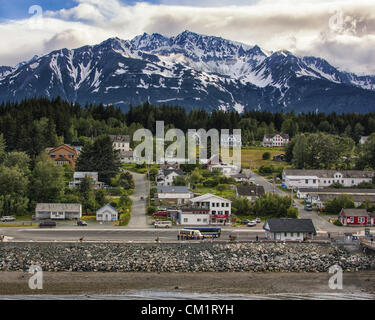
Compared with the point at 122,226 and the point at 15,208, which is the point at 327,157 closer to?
the point at 122,226

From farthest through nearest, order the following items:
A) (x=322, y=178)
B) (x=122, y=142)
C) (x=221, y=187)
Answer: (x=122, y=142), (x=322, y=178), (x=221, y=187)

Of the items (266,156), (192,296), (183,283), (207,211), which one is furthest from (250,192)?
(266,156)

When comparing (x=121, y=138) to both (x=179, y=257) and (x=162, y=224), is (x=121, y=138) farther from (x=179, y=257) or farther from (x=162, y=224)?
(x=179, y=257)

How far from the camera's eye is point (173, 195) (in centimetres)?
5203

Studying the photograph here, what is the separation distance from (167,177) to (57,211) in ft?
58.7

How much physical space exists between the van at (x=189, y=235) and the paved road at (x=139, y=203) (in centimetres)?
522

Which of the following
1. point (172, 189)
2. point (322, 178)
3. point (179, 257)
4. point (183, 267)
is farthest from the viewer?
point (322, 178)

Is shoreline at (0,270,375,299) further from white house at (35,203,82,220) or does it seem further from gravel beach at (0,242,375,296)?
white house at (35,203,82,220)

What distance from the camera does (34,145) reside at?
Answer: 66.6m

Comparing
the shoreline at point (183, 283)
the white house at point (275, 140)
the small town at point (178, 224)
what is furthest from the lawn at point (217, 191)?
the white house at point (275, 140)

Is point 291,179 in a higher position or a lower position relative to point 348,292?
higher

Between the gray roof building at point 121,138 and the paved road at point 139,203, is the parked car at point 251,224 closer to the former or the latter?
the paved road at point 139,203
